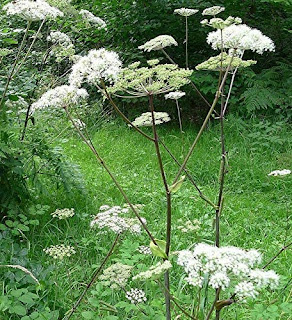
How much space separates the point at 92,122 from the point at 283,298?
13.6 ft

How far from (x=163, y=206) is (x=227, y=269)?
2.43 metres

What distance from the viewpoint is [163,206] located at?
362 cm

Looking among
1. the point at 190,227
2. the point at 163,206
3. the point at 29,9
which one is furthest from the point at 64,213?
the point at 163,206

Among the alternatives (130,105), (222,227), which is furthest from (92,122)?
(222,227)

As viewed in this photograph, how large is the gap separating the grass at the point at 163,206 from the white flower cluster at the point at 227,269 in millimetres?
552

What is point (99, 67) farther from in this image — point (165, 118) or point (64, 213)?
point (64, 213)

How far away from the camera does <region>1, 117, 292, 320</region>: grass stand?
94.7 inches

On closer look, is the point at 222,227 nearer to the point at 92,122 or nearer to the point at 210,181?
the point at 210,181

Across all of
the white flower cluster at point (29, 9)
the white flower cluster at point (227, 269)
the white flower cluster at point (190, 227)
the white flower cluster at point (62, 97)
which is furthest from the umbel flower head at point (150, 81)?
the white flower cluster at point (29, 9)

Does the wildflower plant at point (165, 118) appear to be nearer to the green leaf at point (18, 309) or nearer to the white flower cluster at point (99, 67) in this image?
the white flower cluster at point (99, 67)

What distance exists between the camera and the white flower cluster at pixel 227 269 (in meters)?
1.13

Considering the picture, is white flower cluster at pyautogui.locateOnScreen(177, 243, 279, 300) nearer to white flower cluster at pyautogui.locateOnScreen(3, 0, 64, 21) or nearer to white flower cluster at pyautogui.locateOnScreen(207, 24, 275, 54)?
white flower cluster at pyautogui.locateOnScreen(207, 24, 275, 54)

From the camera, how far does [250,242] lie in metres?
3.07

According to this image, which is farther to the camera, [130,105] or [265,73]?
[130,105]
